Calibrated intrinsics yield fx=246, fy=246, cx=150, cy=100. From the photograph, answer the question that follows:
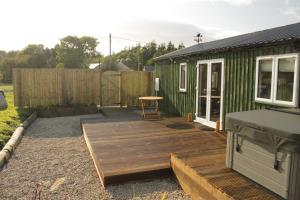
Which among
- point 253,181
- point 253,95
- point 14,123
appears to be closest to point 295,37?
point 253,95

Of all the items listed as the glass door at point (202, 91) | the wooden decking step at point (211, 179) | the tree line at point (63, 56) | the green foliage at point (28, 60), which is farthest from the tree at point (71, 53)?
the wooden decking step at point (211, 179)

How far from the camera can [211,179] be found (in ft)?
9.74

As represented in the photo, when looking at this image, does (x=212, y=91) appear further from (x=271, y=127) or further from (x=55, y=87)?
(x=55, y=87)

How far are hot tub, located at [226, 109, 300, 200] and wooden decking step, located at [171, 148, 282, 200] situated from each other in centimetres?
12

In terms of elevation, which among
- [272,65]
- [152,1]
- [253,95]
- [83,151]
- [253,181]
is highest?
[152,1]

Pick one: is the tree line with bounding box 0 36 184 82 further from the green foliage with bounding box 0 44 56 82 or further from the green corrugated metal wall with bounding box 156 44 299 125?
the green corrugated metal wall with bounding box 156 44 299 125

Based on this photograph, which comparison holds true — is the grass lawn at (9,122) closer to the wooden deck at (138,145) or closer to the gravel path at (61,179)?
the gravel path at (61,179)

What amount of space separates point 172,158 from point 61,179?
5.92 feet

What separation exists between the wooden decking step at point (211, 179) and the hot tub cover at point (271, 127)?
531 mm

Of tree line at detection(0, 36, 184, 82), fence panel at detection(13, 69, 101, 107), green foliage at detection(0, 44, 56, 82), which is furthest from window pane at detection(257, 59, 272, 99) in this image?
green foliage at detection(0, 44, 56, 82)

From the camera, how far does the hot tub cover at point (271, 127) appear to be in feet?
7.66

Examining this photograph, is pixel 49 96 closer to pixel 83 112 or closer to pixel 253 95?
pixel 83 112

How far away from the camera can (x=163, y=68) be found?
32.1 feet

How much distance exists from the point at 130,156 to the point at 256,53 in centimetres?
330
